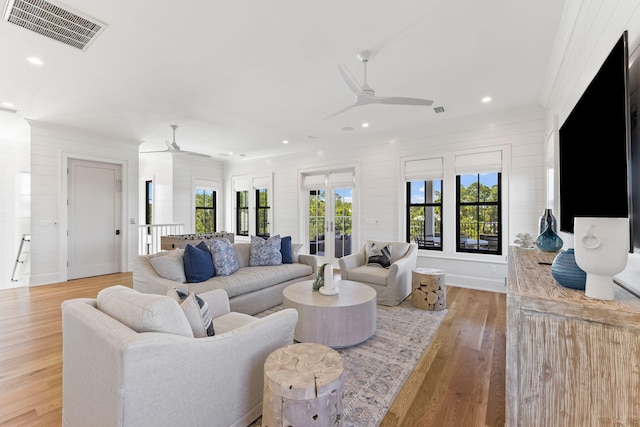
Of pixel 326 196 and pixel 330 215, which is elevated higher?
pixel 326 196

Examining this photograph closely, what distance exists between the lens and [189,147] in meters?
7.00

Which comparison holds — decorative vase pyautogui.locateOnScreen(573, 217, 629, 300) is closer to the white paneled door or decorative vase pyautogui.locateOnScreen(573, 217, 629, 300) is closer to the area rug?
the area rug

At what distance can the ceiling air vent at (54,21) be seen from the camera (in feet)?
7.36

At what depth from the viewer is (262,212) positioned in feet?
27.2

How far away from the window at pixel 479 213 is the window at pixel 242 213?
19.1 feet

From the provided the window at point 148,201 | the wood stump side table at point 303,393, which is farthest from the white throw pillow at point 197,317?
the window at point 148,201

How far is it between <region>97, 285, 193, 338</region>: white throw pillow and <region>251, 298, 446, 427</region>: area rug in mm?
872

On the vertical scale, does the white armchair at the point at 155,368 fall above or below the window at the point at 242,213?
below

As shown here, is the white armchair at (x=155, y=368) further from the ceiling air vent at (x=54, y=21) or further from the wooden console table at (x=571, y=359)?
the ceiling air vent at (x=54, y=21)

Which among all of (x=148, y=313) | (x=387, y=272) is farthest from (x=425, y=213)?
(x=148, y=313)

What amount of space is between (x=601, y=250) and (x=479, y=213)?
434 cm

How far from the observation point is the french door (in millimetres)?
6625

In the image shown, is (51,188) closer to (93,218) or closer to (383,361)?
(93,218)

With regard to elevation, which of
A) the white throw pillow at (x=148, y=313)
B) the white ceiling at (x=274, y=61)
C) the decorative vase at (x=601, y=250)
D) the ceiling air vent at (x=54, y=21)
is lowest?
the white throw pillow at (x=148, y=313)
